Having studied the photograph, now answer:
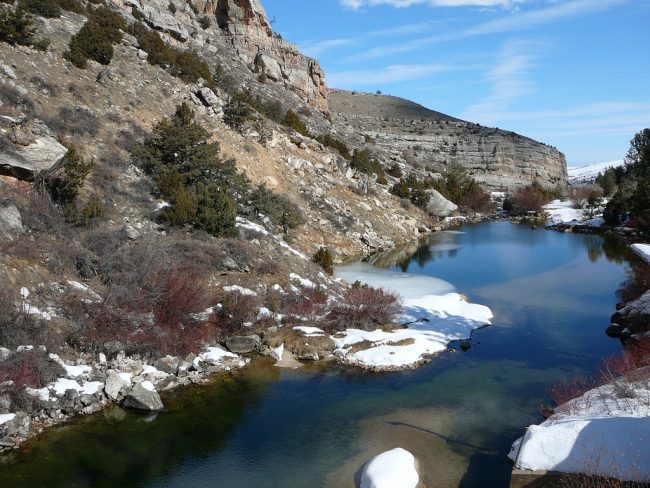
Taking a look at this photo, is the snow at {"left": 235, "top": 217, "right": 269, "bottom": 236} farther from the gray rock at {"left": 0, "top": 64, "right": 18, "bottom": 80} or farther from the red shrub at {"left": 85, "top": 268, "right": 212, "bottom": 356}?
the gray rock at {"left": 0, "top": 64, "right": 18, "bottom": 80}

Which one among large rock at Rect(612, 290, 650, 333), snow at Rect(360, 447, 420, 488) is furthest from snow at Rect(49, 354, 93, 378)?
large rock at Rect(612, 290, 650, 333)

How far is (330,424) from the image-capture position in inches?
536

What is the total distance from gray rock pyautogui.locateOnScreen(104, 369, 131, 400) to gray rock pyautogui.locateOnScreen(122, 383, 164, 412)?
1.11ft

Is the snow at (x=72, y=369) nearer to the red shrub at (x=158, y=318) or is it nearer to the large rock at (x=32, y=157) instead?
the red shrub at (x=158, y=318)

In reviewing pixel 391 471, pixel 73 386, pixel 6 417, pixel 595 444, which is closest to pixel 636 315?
pixel 595 444

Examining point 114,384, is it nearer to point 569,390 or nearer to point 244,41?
point 569,390

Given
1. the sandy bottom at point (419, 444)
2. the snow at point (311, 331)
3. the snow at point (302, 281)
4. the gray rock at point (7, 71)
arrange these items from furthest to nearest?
the gray rock at point (7, 71)
the snow at point (302, 281)
the snow at point (311, 331)
the sandy bottom at point (419, 444)

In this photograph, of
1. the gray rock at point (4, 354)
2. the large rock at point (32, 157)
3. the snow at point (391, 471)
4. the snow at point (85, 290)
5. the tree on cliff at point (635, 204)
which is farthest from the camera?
the tree on cliff at point (635, 204)

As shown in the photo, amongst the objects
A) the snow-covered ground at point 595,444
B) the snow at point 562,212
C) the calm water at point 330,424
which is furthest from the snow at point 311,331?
the snow at point 562,212

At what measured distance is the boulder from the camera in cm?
1719

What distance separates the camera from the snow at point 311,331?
1888 centimetres

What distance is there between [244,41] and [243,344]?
46643 millimetres

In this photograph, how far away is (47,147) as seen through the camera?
784 inches

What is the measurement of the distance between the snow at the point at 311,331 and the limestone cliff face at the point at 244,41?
3294 centimetres
